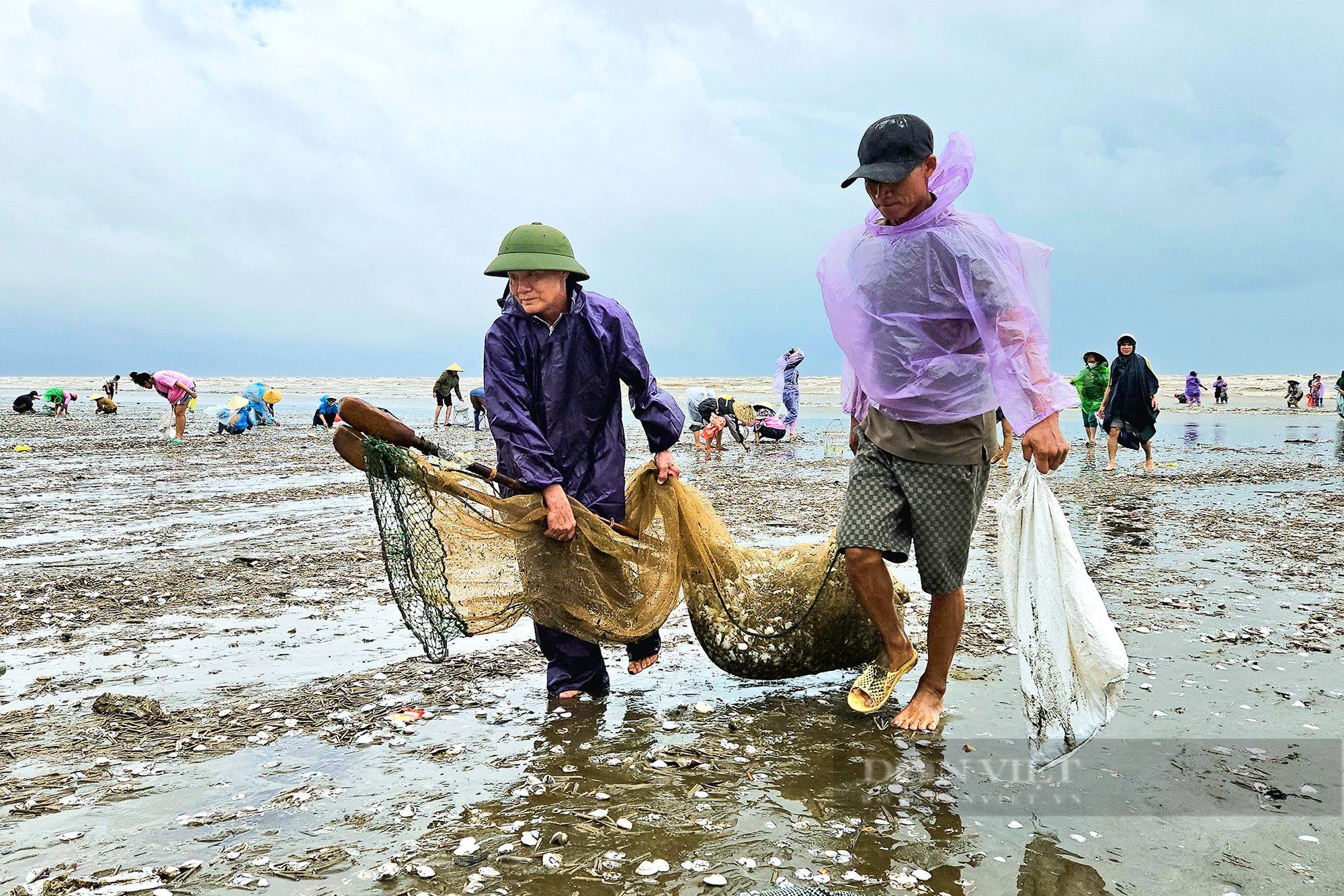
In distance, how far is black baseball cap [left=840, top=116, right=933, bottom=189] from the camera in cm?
322

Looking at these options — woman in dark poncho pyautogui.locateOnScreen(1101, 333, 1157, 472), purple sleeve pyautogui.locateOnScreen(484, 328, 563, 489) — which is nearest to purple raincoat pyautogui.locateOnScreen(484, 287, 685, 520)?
purple sleeve pyautogui.locateOnScreen(484, 328, 563, 489)

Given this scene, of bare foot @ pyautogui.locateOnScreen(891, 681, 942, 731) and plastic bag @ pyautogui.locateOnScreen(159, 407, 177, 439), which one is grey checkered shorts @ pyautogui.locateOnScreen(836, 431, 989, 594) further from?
plastic bag @ pyautogui.locateOnScreen(159, 407, 177, 439)

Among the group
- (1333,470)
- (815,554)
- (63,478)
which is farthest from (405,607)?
(1333,470)

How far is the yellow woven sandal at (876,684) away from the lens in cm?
363

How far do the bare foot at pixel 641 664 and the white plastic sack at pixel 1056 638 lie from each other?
164cm

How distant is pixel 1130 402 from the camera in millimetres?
12750

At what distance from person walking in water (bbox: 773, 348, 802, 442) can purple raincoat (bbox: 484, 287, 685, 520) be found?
15358 mm

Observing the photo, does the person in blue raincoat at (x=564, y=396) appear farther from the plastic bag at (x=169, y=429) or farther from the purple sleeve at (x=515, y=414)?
the plastic bag at (x=169, y=429)

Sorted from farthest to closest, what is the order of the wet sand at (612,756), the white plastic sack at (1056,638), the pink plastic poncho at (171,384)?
the pink plastic poncho at (171,384), the white plastic sack at (1056,638), the wet sand at (612,756)

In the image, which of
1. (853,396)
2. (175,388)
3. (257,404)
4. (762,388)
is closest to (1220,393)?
(762,388)

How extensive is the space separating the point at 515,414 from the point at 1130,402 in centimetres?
1172

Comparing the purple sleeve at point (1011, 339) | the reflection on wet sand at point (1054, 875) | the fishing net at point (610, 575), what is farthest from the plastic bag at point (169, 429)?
the reflection on wet sand at point (1054, 875)

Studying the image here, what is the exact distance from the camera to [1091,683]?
306cm

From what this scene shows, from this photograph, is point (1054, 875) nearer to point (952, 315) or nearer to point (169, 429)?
point (952, 315)
